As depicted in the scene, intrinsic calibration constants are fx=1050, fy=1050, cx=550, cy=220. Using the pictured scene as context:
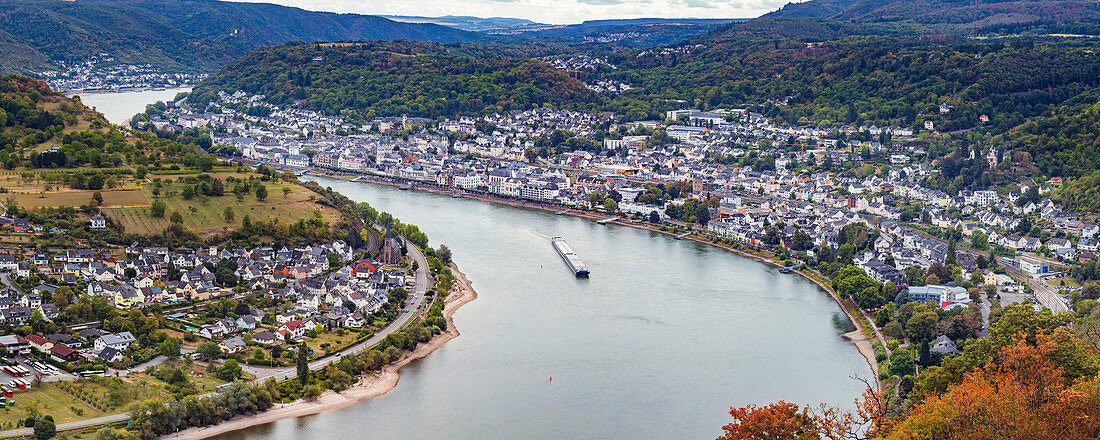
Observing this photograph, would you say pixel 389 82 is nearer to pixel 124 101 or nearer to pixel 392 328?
pixel 124 101

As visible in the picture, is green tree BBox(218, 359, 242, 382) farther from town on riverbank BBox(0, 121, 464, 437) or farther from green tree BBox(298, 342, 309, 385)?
green tree BBox(298, 342, 309, 385)

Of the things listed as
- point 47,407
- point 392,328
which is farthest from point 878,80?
point 47,407

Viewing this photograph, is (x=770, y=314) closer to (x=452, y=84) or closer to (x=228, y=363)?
(x=228, y=363)

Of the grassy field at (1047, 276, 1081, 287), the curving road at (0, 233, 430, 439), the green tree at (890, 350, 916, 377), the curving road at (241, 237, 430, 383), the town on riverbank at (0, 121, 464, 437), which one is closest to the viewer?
the curving road at (0, 233, 430, 439)

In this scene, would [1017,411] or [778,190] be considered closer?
[1017,411]

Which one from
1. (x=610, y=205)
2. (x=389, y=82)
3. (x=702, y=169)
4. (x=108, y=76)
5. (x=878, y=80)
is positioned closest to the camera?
(x=610, y=205)

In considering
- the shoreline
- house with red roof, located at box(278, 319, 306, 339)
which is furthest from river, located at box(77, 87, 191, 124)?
house with red roof, located at box(278, 319, 306, 339)

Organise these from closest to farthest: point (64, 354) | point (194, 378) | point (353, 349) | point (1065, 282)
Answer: point (194, 378) < point (64, 354) < point (353, 349) < point (1065, 282)
